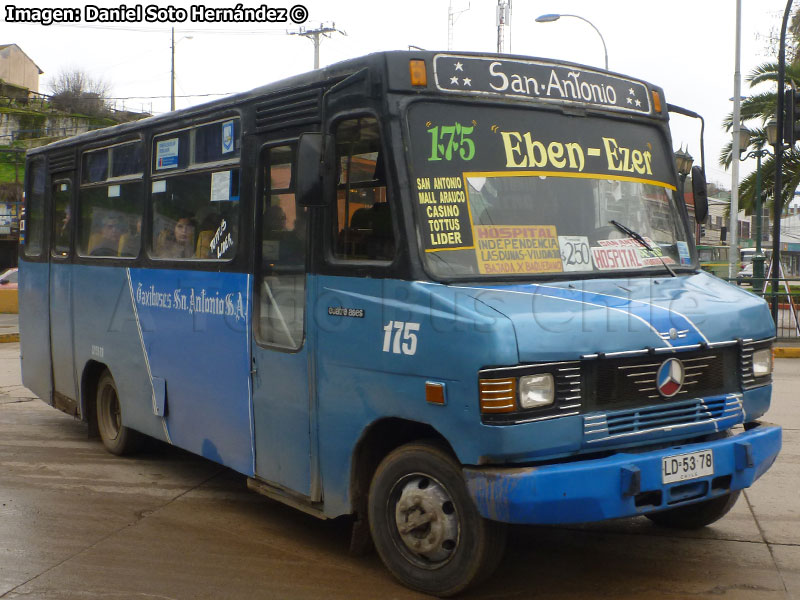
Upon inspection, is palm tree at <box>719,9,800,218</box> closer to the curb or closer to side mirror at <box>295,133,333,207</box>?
the curb

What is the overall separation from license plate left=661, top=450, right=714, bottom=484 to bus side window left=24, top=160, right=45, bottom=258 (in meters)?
6.80

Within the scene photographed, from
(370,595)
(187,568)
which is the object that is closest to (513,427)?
(370,595)

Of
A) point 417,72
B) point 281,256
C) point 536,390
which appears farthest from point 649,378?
point 281,256

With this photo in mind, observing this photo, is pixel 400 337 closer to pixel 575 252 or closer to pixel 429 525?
pixel 429 525

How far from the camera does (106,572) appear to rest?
5.02 metres

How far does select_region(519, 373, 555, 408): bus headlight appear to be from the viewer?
4.08 meters

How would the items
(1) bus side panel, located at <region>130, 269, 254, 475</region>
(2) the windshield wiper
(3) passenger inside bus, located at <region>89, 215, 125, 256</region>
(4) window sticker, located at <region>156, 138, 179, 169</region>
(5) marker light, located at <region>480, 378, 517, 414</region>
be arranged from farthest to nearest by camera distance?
(3) passenger inside bus, located at <region>89, 215, 125, 256</region>
(4) window sticker, located at <region>156, 138, 179, 169</region>
(1) bus side panel, located at <region>130, 269, 254, 475</region>
(2) the windshield wiper
(5) marker light, located at <region>480, 378, 517, 414</region>

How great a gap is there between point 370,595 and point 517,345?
1.54 metres

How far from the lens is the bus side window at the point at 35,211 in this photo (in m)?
9.11

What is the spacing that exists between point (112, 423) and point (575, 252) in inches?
192

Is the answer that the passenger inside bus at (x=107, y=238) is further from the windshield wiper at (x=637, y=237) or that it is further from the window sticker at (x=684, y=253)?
the window sticker at (x=684, y=253)

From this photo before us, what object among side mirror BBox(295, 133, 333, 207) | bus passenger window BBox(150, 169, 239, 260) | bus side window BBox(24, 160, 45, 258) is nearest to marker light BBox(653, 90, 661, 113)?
side mirror BBox(295, 133, 333, 207)

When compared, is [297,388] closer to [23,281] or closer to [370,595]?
[370,595]

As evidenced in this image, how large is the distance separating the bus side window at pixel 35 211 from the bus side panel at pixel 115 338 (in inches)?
44.3
